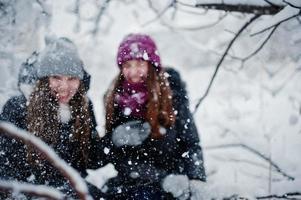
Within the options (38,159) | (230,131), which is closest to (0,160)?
(38,159)

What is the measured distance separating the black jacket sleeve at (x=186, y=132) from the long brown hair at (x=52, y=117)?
42 centimetres

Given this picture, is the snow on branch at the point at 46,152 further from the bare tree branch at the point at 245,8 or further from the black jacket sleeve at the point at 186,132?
the black jacket sleeve at the point at 186,132

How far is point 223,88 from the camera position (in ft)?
14.4

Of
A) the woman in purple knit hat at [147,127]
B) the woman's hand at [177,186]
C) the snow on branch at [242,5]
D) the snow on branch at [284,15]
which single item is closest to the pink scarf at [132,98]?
the woman in purple knit hat at [147,127]

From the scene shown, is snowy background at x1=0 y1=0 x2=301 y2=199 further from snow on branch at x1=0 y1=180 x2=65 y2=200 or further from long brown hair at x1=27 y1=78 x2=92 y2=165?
snow on branch at x1=0 y1=180 x2=65 y2=200

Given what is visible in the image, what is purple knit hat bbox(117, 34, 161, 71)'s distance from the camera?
1.84 m

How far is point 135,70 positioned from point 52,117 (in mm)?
433

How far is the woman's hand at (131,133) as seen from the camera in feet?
6.50

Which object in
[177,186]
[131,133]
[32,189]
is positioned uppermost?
[131,133]

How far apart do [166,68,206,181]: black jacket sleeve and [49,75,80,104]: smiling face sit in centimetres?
45

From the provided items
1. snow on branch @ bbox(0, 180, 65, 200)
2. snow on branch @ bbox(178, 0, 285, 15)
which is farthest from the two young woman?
snow on branch @ bbox(0, 180, 65, 200)

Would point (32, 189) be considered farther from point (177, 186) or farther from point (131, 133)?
point (131, 133)

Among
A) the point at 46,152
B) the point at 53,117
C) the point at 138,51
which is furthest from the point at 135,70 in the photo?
the point at 46,152

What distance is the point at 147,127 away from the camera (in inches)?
78.5
